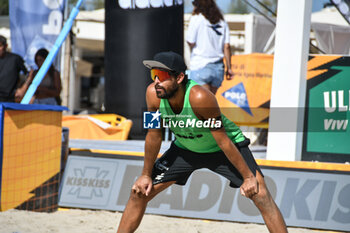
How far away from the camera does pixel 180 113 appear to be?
2.96 m

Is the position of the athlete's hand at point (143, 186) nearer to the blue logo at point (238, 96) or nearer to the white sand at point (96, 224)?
the white sand at point (96, 224)

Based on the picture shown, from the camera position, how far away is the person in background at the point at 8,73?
5816 millimetres

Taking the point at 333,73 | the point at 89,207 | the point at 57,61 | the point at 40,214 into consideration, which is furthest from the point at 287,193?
the point at 57,61

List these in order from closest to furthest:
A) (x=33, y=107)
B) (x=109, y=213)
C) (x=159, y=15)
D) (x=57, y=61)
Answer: (x=33, y=107) < (x=109, y=213) < (x=159, y=15) < (x=57, y=61)

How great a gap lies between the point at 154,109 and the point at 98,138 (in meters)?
4.64

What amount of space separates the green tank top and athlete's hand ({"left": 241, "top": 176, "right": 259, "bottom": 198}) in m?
0.33

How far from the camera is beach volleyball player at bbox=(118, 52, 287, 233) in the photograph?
2.87 m

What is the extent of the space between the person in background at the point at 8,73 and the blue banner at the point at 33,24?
250 cm

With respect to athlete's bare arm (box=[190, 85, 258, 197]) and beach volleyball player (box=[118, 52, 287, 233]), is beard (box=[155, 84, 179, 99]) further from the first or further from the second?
athlete's bare arm (box=[190, 85, 258, 197])

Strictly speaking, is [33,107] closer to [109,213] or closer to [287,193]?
[109,213]

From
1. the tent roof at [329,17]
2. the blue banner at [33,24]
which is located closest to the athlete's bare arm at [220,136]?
the blue banner at [33,24]

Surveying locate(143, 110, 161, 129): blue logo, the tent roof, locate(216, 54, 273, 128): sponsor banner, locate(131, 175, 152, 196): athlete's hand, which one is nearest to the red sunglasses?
locate(143, 110, 161, 129): blue logo

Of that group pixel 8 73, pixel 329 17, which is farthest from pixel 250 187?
pixel 329 17

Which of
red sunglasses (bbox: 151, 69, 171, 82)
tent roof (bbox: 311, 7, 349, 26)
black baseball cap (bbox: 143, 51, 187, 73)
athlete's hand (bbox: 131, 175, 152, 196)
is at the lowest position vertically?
athlete's hand (bbox: 131, 175, 152, 196)
